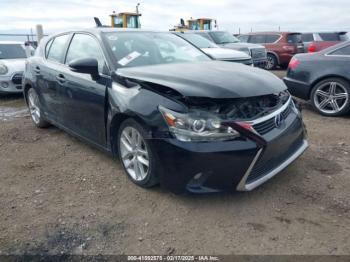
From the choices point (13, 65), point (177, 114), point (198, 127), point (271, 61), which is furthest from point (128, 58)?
point (271, 61)

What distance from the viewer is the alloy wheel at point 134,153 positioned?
126 inches

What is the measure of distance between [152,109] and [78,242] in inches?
48.4

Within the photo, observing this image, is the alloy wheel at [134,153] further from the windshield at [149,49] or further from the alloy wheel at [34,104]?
the alloy wheel at [34,104]

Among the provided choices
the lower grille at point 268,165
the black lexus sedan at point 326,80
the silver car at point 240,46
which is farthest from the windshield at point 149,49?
the silver car at point 240,46

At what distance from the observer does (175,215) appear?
2.93m

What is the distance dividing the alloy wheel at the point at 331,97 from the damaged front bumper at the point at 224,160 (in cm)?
322

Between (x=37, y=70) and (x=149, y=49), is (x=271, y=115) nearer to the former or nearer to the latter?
(x=149, y=49)

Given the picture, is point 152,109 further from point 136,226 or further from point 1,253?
point 1,253

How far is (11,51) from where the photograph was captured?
30.8ft

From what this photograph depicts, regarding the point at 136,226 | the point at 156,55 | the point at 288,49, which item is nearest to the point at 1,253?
the point at 136,226

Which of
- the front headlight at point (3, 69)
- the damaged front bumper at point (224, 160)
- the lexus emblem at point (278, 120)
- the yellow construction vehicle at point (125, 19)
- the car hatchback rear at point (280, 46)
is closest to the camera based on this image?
the damaged front bumper at point (224, 160)

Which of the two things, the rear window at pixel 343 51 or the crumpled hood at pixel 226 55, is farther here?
the crumpled hood at pixel 226 55

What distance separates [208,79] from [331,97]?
11.9ft

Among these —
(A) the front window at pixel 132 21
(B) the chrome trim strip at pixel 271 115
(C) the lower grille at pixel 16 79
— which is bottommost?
(C) the lower grille at pixel 16 79
